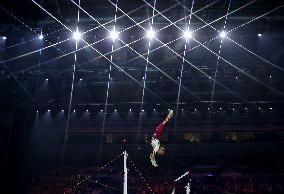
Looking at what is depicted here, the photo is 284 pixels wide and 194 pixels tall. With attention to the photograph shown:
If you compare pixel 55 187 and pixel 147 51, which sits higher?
pixel 147 51

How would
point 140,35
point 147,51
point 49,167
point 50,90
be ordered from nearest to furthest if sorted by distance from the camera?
1. point 140,35
2. point 147,51
3. point 50,90
4. point 49,167

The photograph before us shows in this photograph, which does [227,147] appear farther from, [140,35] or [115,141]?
[140,35]

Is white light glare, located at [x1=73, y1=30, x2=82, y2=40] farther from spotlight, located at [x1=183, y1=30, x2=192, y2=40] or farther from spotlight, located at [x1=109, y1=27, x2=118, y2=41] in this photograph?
spotlight, located at [x1=183, y1=30, x2=192, y2=40]

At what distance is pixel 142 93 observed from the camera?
49.4 ft

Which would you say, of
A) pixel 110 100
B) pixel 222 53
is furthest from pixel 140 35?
pixel 110 100

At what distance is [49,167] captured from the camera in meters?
19.0

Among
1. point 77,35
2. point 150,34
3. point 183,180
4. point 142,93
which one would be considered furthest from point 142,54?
point 183,180

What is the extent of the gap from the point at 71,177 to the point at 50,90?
5.49 m

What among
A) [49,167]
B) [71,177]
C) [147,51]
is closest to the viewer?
[147,51]

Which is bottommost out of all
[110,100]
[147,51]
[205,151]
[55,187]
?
[55,187]

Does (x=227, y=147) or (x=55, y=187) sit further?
(x=227, y=147)

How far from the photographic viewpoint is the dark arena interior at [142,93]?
10312 mm

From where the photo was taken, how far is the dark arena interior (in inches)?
406

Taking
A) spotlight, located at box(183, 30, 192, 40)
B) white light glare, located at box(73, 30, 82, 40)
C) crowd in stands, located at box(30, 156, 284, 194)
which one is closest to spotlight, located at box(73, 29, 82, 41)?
white light glare, located at box(73, 30, 82, 40)
